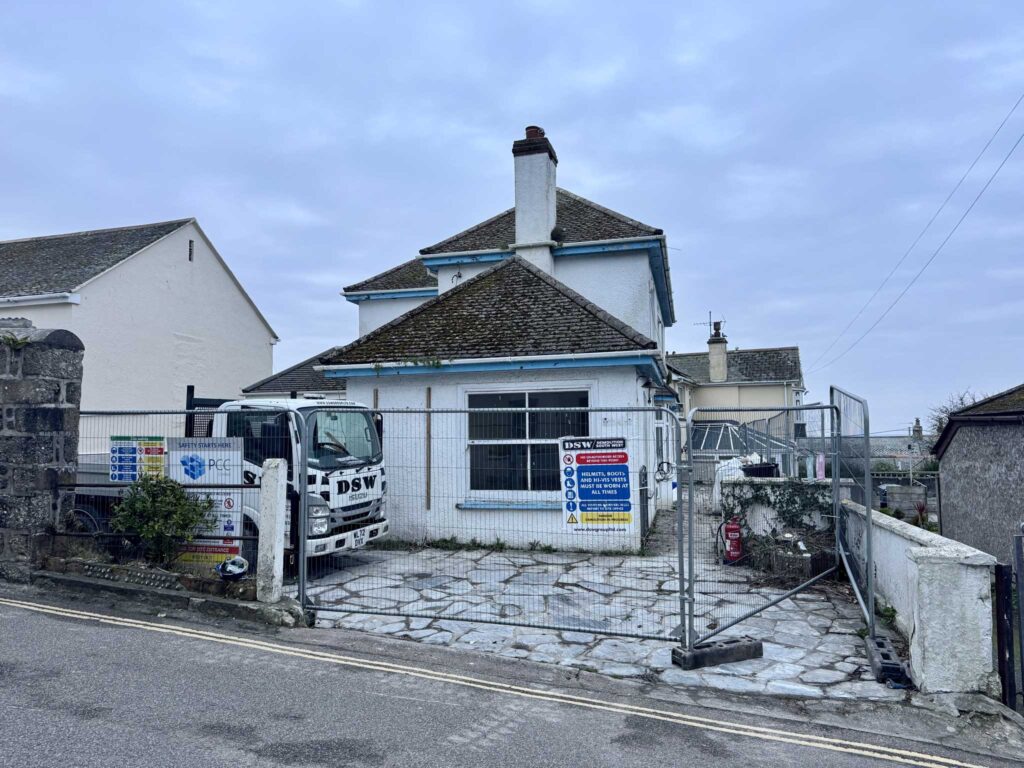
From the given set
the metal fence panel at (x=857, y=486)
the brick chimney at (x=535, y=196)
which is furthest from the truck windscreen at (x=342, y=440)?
the brick chimney at (x=535, y=196)

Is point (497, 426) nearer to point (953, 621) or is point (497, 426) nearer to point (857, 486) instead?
point (857, 486)

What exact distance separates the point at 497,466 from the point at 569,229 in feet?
27.1

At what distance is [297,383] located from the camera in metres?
24.2

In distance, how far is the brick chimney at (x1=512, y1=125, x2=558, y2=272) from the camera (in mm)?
15070

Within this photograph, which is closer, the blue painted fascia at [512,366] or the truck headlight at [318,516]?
the truck headlight at [318,516]

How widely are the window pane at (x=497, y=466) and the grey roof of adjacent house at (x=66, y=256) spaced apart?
15.3 meters

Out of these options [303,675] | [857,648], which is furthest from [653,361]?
[303,675]

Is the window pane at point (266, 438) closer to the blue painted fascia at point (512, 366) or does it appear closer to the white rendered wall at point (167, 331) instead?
the blue painted fascia at point (512, 366)

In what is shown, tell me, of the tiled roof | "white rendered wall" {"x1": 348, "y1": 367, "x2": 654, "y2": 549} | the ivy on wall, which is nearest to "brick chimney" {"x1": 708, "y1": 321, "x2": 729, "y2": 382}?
the tiled roof

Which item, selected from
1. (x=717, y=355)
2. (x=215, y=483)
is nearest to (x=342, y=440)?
(x=215, y=483)

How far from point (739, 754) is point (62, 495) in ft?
26.8

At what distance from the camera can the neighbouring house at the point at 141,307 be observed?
19.9m

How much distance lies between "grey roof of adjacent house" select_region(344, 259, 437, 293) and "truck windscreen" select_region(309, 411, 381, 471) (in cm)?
1072

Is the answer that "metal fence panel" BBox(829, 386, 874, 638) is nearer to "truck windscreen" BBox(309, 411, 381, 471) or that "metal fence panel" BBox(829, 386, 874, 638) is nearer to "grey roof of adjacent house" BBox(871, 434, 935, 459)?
"truck windscreen" BBox(309, 411, 381, 471)
